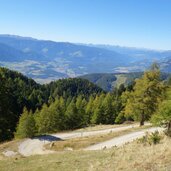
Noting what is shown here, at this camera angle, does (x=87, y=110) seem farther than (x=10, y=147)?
Yes

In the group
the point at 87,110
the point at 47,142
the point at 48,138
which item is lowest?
the point at 87,110

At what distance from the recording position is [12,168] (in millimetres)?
23156

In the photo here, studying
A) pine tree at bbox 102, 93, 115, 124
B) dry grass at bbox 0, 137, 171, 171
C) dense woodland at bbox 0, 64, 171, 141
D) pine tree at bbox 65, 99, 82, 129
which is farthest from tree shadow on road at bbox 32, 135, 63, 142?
pine tree at bbox 102, 93, 115, 124

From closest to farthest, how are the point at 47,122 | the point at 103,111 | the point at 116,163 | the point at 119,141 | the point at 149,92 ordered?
the point at 116,163 → the point at 119,141 → the point at 149,92 → the point at 47,122 → the point at 103,111

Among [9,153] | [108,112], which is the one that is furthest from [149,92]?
[108,112]

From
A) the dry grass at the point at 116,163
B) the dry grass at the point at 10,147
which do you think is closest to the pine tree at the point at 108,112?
the dry grass at the point at 10,147

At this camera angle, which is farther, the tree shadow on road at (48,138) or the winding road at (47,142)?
the tree shadow on road at (48,138)

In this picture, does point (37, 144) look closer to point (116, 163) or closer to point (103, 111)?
point (116, 163)

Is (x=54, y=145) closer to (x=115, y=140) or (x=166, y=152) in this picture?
(x=115, y=140)

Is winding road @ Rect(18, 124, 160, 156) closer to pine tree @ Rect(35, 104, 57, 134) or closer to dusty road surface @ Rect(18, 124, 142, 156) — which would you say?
dusty road surface @ Rect(18, 124, 142, 156)

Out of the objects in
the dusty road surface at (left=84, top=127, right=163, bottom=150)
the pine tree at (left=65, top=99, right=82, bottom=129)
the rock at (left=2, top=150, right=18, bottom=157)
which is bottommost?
the pine tree at (left=65, top=99, right=82, bottom=129)

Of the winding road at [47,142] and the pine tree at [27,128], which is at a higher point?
the winding road at [47,142]

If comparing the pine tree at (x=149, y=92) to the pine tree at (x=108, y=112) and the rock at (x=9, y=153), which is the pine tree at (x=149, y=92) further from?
the pine tree at (x=108, y=112)

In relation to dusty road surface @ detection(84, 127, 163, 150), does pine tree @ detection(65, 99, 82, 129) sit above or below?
below
